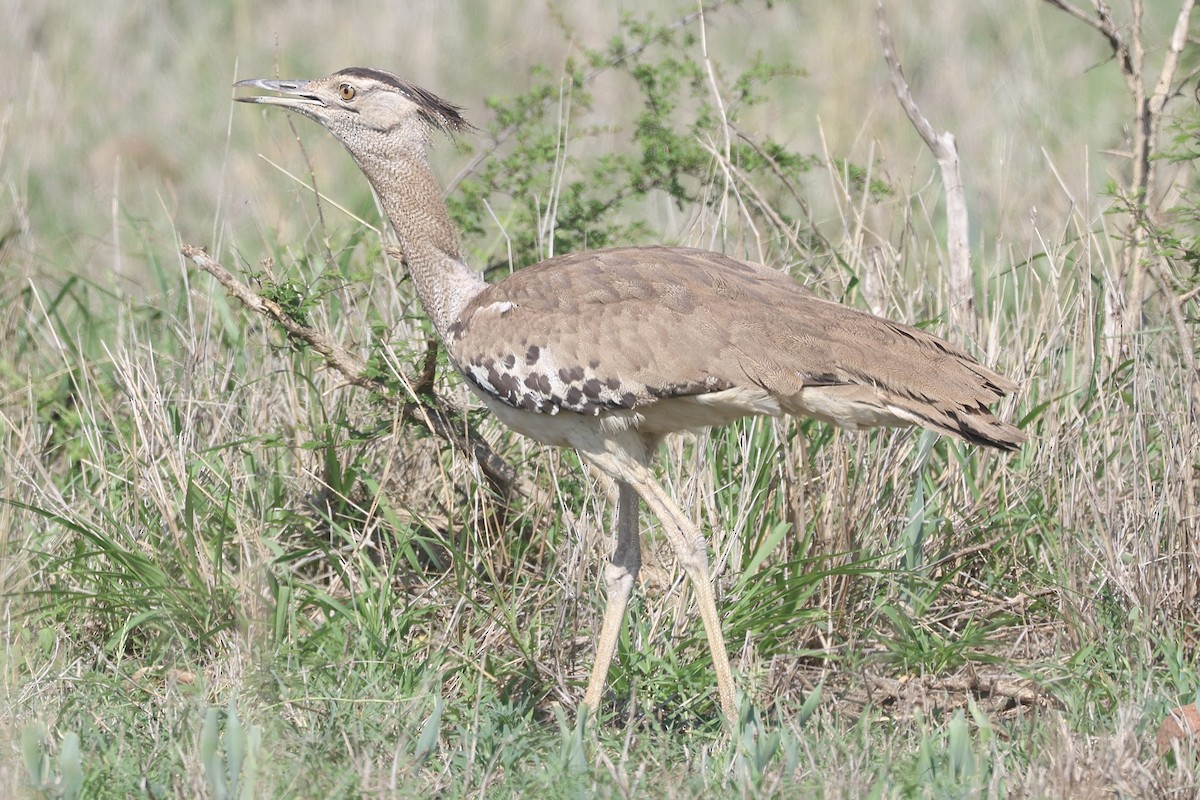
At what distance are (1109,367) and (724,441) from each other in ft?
3.39

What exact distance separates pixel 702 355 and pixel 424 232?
2.83 feet

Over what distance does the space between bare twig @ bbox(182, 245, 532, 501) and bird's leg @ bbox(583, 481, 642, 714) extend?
0.36m

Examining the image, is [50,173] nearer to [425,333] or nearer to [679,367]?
[425,333]

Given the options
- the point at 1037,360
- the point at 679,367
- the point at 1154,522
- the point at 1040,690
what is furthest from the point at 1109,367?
the point at 679,367

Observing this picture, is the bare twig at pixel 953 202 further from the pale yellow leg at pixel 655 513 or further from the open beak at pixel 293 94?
the open beak at pixel 293 94

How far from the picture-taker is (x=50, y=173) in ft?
22.4

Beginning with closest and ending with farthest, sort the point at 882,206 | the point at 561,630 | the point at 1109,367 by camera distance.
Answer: the point at 561,630, the point at 1109,367, the point at 882,206

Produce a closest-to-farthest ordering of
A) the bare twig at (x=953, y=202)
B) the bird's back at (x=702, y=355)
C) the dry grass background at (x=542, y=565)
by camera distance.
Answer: the dry grass background at (x=542, y=565)
the bird's back at (x=702, y=355)
the bare twig at (x=953, y=202)

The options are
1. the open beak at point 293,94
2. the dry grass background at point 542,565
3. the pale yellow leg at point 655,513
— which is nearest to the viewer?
the dry grass background at point 542,565

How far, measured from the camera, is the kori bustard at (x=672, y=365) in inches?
125

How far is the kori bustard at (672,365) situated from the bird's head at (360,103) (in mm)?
178

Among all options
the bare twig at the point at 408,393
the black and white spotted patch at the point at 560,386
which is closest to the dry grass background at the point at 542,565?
the bare twig at the point at 408,393

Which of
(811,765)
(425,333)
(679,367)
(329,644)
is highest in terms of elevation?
(679,367)

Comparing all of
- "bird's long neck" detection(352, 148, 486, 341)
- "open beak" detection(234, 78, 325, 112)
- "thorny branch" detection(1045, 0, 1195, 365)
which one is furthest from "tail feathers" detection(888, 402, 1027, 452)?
"open beak" detection(234, 78, 325, 112)
